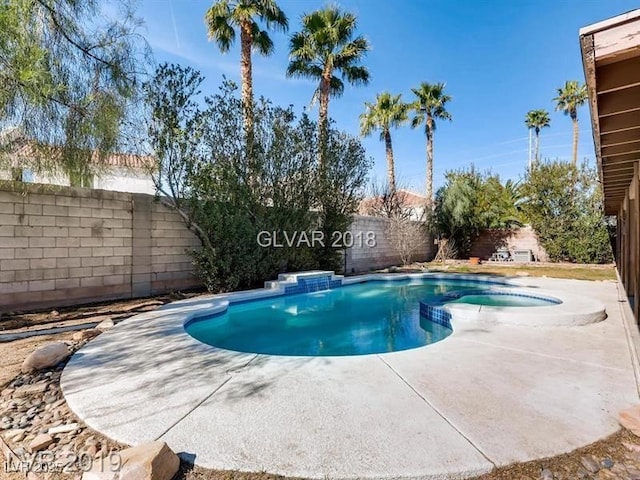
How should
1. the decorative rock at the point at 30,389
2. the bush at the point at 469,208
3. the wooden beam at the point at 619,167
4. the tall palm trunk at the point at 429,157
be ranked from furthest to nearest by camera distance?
the tall palm trunk at the point at 429,157 → the bush at the point at 469,208 → the wooden beam at the point at 619,167 → the decorative rock at the point at 30,389

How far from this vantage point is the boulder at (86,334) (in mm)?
5361

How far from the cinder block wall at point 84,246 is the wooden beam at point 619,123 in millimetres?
9676

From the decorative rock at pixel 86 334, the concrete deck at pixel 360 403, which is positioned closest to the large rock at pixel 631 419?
the concrete deck at pixel 360 403

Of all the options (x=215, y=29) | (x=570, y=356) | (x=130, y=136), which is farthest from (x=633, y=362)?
(x=215, y=29)

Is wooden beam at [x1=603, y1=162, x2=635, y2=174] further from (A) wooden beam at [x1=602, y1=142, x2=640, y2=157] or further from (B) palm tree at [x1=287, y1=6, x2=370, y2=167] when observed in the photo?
(B) palm tree at [x1=287, y1=6, x2=370, y2=167]

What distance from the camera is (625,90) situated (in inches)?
120

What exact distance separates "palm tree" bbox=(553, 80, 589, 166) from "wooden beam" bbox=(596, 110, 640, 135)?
105ft

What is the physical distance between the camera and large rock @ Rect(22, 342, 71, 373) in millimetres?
4066

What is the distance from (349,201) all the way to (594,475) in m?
12.6

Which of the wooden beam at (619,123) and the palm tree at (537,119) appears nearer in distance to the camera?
the wooden beam at (619,123)

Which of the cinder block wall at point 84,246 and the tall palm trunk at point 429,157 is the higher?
the tall palm trunk at point 429,157

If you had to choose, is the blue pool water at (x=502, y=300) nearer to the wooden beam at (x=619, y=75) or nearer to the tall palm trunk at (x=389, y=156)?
the wooden beam at (x=619, y=75)

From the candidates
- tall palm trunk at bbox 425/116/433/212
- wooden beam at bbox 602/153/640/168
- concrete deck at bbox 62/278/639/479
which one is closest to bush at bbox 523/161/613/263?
tall palm trunk at bbox 425/116/433/212

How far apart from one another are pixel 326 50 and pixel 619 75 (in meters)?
14.9
